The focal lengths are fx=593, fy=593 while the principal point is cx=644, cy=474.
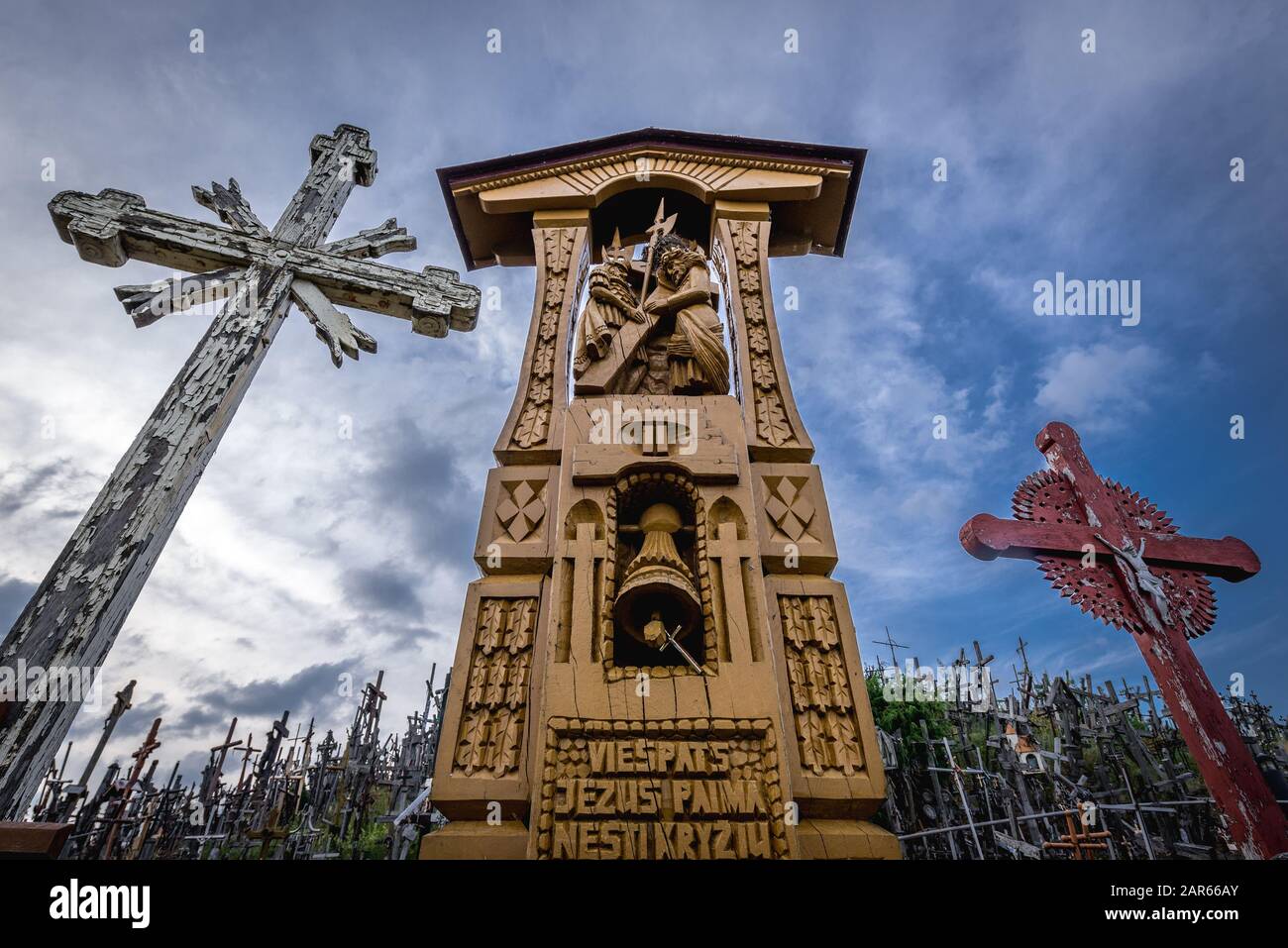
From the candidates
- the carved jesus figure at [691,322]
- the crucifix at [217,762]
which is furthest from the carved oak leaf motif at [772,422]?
the crucifix at [217,762]

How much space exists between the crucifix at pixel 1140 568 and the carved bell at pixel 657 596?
3079 mm

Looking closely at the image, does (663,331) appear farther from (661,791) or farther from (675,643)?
(661,791)

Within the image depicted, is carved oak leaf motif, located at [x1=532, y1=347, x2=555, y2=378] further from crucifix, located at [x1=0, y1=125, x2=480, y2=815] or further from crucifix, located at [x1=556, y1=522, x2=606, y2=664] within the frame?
crucifix, located at [x1=556, y1=522, x2=606, y2=664]

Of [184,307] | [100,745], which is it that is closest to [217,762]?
[100,745]

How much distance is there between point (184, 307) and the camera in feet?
12.3

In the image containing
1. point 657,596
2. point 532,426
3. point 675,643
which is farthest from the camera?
point 532,426

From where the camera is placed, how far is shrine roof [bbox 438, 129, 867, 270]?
5.98 meters

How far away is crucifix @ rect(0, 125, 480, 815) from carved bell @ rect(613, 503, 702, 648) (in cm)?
220

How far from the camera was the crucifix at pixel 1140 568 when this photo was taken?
433cm

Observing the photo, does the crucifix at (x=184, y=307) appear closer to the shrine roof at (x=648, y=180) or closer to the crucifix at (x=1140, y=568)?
the shrine roof at (x=648, y=180)

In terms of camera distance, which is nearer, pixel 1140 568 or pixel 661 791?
pixel 661 791

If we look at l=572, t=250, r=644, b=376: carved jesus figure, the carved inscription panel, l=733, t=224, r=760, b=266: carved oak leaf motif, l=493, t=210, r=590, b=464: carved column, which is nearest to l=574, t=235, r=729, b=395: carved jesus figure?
l=572, t=250, r=644, b=376: carved jesus figure

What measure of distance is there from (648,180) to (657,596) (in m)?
4.56

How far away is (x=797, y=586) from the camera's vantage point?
3705 mm
